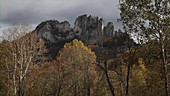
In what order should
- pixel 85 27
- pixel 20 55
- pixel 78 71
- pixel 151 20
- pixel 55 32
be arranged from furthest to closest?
pixel 85 27, pixel 55 32, pixel 78 71, pixel 20 55, pixel 151 20

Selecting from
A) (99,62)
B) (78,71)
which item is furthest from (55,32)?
(99,62)

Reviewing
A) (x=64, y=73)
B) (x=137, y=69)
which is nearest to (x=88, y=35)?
(x=137, y=69)

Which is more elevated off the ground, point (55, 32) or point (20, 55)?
point (55, 32)

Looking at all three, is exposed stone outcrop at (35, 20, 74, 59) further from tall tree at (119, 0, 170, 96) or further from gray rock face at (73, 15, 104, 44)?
tall tree at (119, 0, 170, 96)

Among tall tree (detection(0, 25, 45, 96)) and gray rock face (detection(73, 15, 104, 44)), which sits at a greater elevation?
gray rock face (detection(73, 15, 104, 44))

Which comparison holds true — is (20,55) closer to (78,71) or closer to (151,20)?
(78,71)

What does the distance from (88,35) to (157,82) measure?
92.2 meters

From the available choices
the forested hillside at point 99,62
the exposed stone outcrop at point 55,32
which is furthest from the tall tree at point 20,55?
the exposed stone outcrop at point 55,32

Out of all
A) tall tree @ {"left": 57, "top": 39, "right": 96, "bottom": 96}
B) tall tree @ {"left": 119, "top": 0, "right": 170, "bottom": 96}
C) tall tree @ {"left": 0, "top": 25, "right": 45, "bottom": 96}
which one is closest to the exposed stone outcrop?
tall tree @ {"left": 57, "top": 39, "right": 96, "bottom": 96}

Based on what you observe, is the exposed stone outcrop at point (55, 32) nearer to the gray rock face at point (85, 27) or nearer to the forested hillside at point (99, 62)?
the gray rock face at point (85, 27)

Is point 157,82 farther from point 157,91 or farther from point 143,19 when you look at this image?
point 143,19

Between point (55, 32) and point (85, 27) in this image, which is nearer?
point (55, 32)

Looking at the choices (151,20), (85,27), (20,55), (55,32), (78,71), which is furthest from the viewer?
(85,27)

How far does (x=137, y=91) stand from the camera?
49.1 metres
